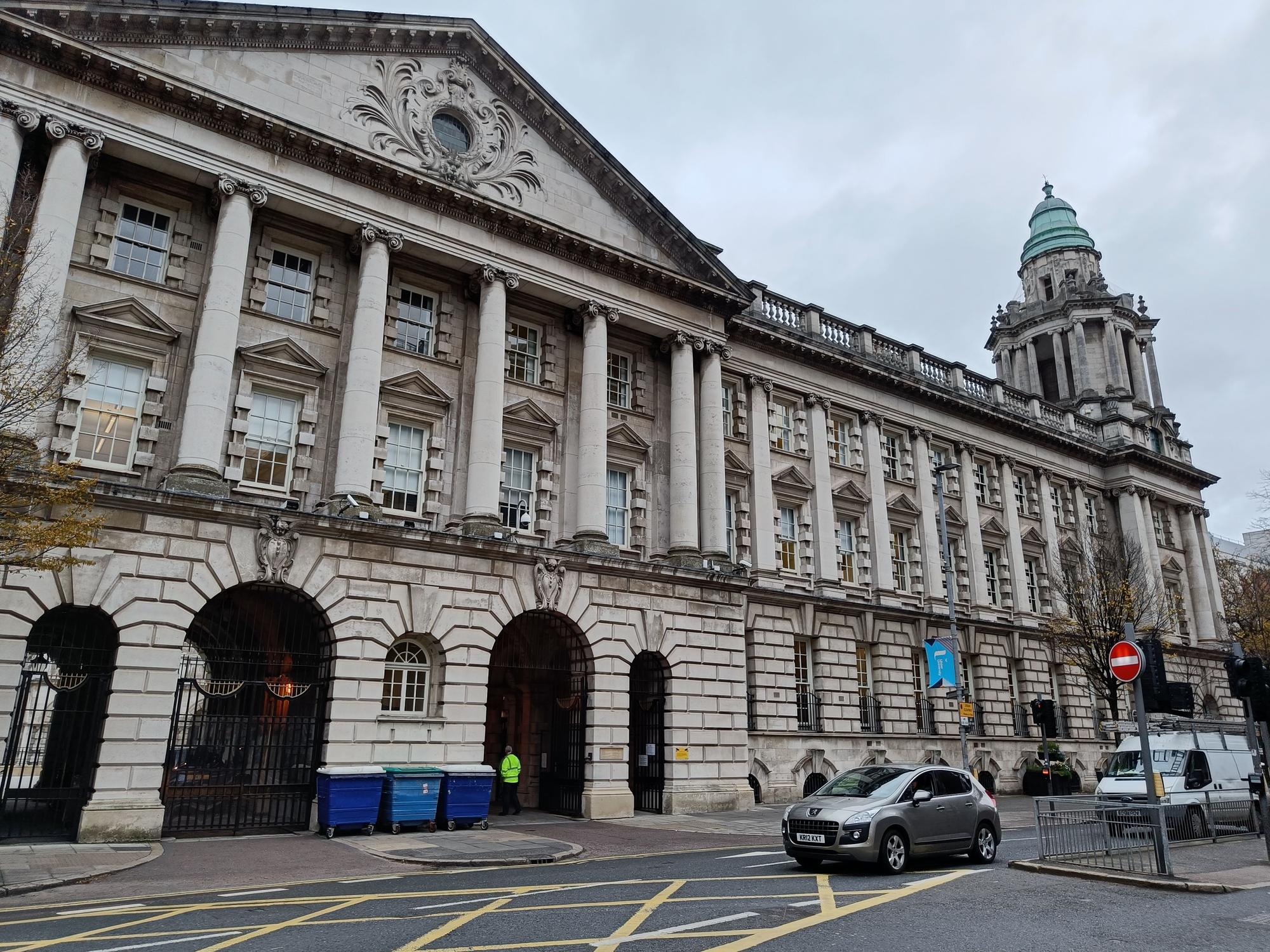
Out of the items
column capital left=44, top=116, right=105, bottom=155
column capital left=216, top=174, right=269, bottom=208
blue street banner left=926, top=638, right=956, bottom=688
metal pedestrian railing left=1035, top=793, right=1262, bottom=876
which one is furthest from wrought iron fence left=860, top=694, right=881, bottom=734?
column capital left=44, top=116, right=105, bottom=155

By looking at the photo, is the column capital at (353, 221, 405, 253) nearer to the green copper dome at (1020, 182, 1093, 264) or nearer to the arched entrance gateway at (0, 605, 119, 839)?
the arched entrance gateway at (0, 605, 119, 839)

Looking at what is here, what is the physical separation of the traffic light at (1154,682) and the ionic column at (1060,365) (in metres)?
42.3

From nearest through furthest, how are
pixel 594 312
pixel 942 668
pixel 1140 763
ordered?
pixel 1140 763
pixel 594 312
pixel 942 668

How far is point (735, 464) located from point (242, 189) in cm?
1692

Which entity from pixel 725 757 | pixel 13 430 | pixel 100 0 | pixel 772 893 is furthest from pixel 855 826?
pixel 100 0

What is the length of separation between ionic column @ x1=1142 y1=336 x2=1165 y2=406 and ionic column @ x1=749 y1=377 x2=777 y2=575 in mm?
32202

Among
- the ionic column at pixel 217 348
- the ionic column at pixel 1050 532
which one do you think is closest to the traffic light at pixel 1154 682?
the ionic column at pixel 217 348

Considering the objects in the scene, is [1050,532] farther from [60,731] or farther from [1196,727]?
[60,731]

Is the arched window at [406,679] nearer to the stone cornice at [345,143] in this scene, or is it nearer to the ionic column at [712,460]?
the ionic column at [712,460]

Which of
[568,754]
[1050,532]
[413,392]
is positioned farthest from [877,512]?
[413,392]

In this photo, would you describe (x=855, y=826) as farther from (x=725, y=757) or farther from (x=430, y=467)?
(x=430, y=467)

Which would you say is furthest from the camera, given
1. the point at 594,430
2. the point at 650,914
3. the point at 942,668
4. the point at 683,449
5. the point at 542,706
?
the point at 942,668

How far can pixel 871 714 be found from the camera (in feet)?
105

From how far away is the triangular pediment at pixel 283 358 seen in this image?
21.2 m
